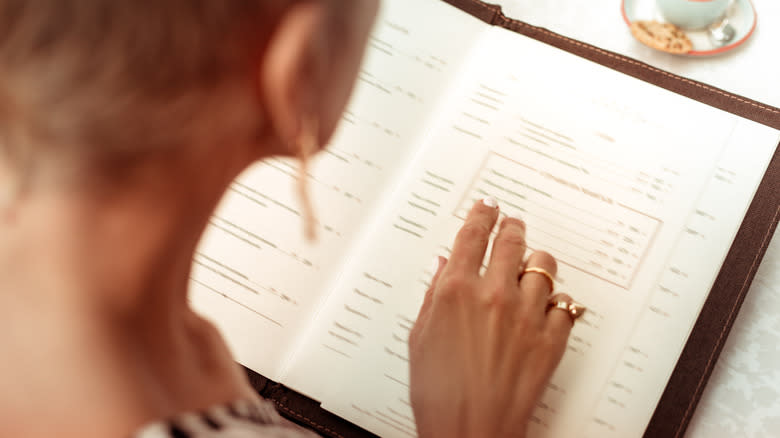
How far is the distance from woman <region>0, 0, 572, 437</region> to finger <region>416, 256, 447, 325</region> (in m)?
0.17

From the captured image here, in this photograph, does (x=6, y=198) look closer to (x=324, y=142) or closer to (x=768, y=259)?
(x=324, y=142)

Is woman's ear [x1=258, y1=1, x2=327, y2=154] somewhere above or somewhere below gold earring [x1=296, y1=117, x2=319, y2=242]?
above

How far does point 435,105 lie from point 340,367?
248 millimetres

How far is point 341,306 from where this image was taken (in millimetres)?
545

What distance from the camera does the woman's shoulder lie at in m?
0.30

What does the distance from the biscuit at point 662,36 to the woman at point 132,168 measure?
1.36 ft

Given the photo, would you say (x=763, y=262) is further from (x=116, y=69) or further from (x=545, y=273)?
(x=116, y=69)

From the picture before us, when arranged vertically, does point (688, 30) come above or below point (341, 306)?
above

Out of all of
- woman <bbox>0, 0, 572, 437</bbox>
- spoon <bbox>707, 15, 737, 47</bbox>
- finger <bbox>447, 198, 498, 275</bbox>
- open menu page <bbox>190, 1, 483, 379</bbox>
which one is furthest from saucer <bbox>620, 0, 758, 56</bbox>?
woman <bbox>0, 0, 572, 437</bbox>

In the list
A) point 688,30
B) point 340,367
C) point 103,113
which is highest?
point 688,30

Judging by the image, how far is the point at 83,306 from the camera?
0.29 m

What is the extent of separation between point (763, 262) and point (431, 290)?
28 centimetres

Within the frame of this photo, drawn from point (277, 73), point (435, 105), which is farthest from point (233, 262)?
point (277, 73)

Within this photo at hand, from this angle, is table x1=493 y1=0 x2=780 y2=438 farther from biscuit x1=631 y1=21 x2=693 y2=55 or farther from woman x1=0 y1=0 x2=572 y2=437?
woman x1=0 y1=0 x2=572 y2=437
